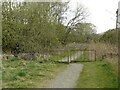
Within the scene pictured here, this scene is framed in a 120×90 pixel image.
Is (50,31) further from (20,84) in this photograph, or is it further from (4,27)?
(20,84)

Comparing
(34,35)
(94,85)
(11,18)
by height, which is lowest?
(94,85)

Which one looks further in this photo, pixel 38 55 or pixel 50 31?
pixel 50 31

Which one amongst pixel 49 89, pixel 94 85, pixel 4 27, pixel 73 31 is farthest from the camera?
pixel 73 31

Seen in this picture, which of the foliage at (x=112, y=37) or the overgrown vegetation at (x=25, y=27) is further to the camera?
the overgrown vegetation at (x=25, y=27)

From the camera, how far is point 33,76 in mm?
11297

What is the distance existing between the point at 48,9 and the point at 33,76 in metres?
11.0

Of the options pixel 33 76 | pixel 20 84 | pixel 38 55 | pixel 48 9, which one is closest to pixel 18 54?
pixel 38 55

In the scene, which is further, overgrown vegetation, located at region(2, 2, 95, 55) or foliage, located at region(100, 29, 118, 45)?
overgrown vegetation, located at region(2, 2, 95, 55)

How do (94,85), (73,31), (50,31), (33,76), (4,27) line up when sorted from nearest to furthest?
1. (94,85)
2. (33,76)
3. (4,27)
4. (50,31)
5. (73,31)

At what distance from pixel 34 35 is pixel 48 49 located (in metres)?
1.88

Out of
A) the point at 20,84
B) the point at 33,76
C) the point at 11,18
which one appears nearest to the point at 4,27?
the point at 11,18

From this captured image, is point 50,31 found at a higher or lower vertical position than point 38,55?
higher

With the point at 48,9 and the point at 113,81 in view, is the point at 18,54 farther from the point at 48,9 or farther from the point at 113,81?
the point at 113,81

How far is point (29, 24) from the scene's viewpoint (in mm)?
20203
